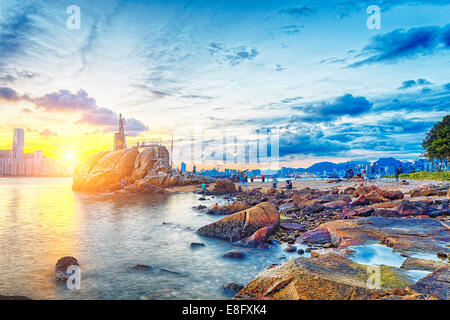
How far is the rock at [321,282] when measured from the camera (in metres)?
4.79

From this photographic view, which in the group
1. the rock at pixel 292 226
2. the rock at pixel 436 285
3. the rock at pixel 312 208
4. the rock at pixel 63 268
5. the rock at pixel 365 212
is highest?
the rock at pixel 436 285

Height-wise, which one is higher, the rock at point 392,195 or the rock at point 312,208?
the rock at point 392,195

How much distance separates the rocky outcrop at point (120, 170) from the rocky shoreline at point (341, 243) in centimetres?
4511

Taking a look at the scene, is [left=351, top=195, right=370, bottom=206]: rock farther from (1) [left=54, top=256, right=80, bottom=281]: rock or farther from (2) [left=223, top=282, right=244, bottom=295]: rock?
(1) [left=54, top=256, right=80, bottom=281]: rock

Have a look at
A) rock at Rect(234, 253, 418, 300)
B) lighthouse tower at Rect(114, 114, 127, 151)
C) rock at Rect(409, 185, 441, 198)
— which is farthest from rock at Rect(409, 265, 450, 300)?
lighthouse tower at Rect(114, 114, 127, 151)

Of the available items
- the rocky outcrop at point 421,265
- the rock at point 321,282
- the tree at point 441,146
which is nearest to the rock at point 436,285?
the rock at point 321,282

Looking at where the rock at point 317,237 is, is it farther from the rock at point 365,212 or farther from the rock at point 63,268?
the rock at point 63,268

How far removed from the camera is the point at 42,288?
8.05m

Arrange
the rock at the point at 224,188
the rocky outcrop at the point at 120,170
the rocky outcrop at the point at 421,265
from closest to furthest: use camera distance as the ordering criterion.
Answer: the rocky outcrop at the point at 421,265
the rock at the point at 224,188
the rocky outcrop at the point at 120,170

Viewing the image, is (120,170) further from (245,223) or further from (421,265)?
(421,265)

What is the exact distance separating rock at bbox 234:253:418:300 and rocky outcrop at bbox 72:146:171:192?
171 ft

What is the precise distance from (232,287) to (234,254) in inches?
116
